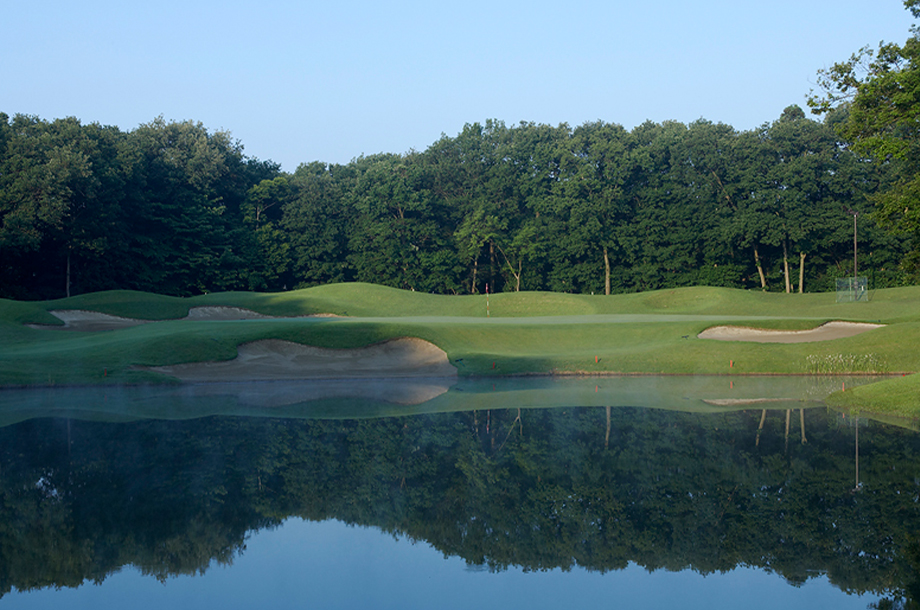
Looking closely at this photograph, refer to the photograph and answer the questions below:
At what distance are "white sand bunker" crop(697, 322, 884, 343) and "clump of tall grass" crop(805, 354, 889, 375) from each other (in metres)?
4.28

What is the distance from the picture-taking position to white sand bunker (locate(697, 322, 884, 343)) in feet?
97.3

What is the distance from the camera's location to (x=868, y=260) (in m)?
61.8

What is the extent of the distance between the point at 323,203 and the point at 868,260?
5047 centimetres

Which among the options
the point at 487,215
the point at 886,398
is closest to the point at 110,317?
the point at 487,215

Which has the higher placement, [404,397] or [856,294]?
[856,294]

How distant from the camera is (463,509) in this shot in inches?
386

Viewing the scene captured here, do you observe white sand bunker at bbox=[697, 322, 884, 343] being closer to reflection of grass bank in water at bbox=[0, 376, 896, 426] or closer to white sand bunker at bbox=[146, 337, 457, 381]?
reflection of grass bank in water at bbox=[0, 376, 896, 426]

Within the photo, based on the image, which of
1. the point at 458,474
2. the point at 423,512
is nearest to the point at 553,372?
the point at 458,474

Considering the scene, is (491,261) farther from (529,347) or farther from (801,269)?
(529,347)

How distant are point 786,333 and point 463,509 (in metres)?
24.9

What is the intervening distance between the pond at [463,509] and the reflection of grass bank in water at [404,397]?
84cm

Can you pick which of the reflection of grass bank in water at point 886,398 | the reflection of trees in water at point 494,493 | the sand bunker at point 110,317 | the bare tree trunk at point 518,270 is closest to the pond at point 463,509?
the reflection of trees in water at point 494,493

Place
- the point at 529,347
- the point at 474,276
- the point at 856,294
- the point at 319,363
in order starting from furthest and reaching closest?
the point at 474,276
the point at 856,294
the point at 529,347
the point at 319,363

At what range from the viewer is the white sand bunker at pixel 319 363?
83.0 ft
